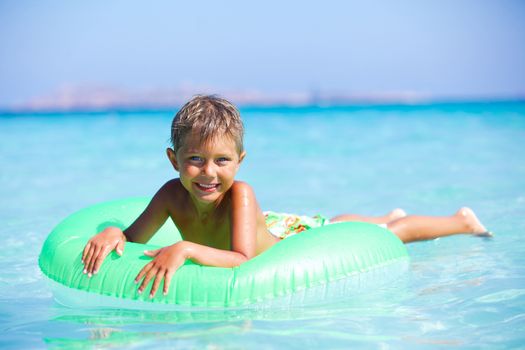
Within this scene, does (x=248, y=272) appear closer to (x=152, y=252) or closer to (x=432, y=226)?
(x=152, y=252)

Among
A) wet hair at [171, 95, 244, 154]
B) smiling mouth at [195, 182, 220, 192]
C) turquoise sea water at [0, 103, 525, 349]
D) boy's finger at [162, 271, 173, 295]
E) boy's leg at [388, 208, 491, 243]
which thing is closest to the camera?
turquoise sea water at [0, 103, 525, 349]

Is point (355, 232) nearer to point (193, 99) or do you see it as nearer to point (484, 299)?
point (484, 299)

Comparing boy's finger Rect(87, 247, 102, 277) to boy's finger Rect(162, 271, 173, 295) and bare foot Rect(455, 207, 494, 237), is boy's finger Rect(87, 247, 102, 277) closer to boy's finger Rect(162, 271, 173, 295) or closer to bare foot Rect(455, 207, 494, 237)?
boy's finger Rect(162, 271, 173, 295)

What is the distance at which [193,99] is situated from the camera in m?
3.00

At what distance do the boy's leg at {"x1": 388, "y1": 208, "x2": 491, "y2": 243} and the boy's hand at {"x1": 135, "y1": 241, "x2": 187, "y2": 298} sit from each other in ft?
6.17

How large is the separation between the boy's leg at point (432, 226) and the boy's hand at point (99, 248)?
196 cm

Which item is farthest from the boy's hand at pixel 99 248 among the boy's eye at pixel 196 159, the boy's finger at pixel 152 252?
the boy's eye at pixel 196 159

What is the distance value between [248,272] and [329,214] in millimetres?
3375

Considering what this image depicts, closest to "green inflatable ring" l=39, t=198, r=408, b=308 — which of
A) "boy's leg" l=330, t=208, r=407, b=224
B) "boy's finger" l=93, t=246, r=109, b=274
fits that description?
"boy's finger" l=93, t=246, r=109, b=274

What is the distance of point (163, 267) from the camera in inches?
109

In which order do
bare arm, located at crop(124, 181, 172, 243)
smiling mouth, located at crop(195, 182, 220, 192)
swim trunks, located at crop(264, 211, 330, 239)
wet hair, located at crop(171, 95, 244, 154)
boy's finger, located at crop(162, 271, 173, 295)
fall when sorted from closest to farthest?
1. boy's finger, located at crop(162, 271, 173, 295)
2. wet hair, located at crop(171, 95, 244, 154)
3. smiling mouth, located at crop(195, 182, 220, 192)
4. bare arm, located at crop(124, 181, 172, 243)
5. swim trunks, located at crop(264, 211, 330, 239)

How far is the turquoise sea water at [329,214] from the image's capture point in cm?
252

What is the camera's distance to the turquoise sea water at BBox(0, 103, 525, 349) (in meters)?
2.52

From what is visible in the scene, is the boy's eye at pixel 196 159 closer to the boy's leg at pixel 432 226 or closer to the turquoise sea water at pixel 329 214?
the turquoise sea water at pixel 329 214
